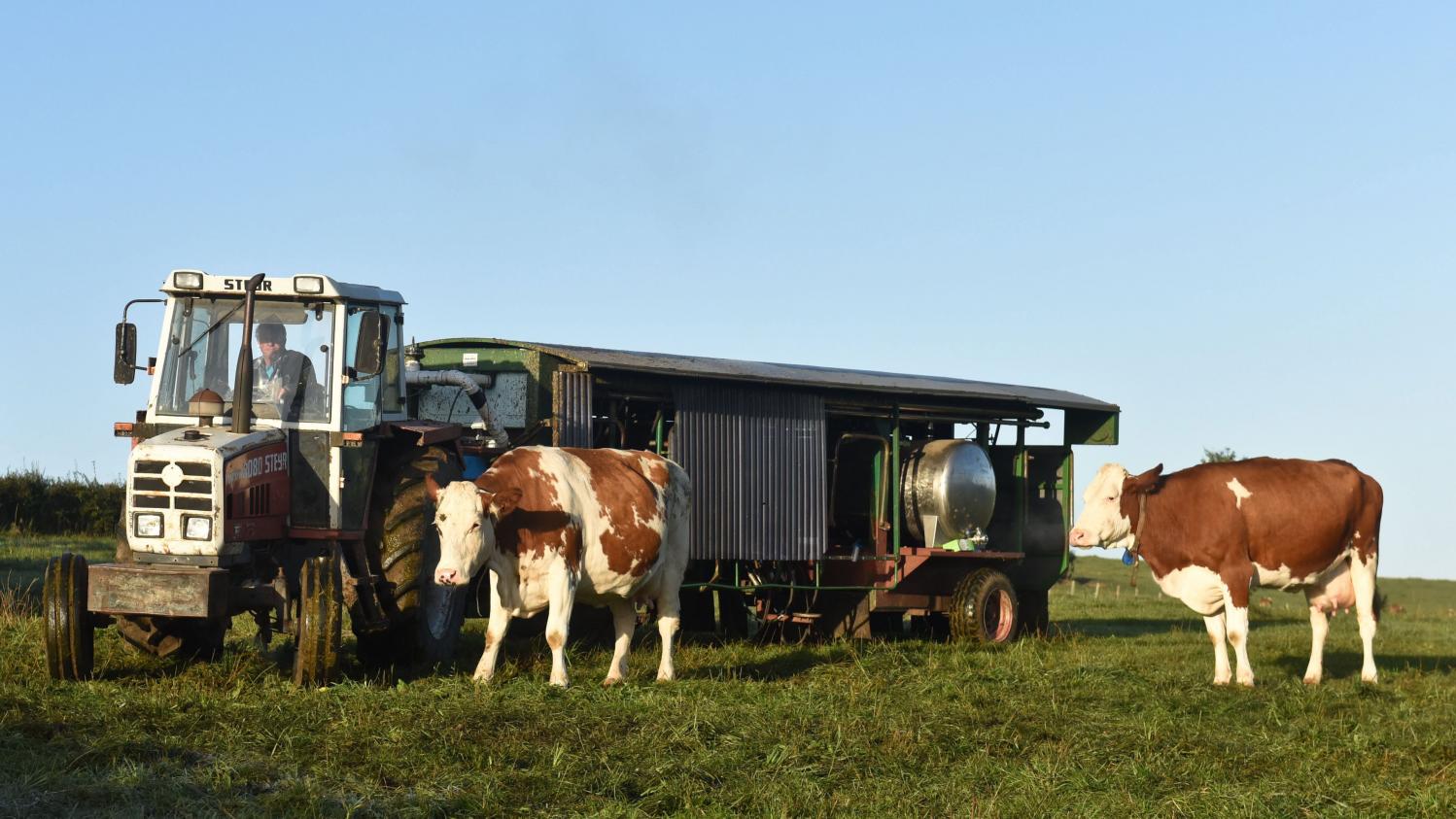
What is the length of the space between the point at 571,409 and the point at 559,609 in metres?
3.11

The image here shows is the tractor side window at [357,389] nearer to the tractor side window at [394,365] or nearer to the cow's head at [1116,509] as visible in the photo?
the tractor side window at [394,365]

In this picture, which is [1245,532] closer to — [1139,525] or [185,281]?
[1139,525]

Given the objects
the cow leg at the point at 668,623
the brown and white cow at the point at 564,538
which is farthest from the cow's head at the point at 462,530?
the cow leg at the point at 668,623

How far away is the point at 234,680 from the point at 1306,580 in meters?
10.2

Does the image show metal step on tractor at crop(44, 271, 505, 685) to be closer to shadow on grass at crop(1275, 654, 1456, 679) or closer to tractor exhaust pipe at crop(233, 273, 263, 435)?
tractor exhaust pipe at crop(233, 273, 263, 435)

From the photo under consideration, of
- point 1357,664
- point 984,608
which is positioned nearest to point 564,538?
point 984,608

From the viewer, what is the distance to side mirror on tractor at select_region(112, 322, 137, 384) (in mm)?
11727

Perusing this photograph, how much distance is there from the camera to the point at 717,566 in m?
16.6

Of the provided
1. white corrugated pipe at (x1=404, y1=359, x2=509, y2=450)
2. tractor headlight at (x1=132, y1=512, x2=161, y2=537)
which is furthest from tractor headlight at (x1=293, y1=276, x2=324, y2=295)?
white corrugated pipe at (x1=404, y1=359, x2=509, y2=450)

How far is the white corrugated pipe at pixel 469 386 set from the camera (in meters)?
15.4

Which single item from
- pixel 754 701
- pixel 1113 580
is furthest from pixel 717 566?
pixel 1113 580

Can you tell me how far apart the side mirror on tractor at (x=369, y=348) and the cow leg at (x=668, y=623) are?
3.22 m

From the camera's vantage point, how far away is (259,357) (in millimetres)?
12188

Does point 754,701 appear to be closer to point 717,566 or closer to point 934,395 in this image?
point 717,566
